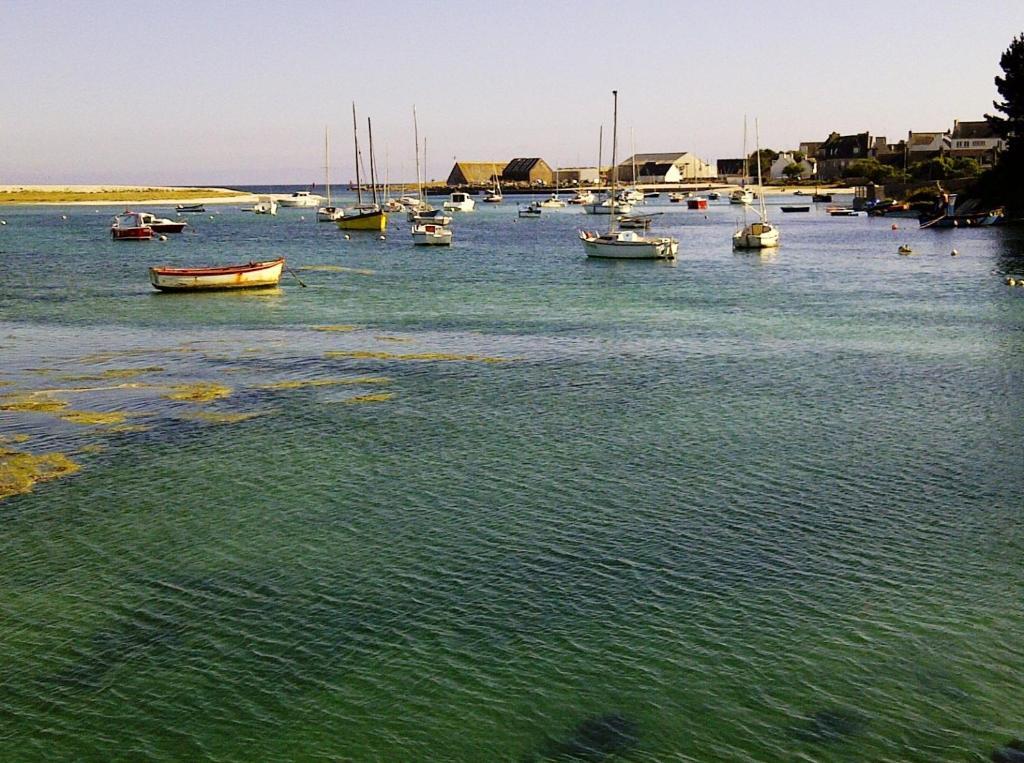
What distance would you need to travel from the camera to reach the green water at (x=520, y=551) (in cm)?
1370

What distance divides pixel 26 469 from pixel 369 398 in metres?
10.4

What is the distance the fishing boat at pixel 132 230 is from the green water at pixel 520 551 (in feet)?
223

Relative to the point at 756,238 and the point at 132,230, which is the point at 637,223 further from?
the point at 132,230

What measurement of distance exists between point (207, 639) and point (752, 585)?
879 cm

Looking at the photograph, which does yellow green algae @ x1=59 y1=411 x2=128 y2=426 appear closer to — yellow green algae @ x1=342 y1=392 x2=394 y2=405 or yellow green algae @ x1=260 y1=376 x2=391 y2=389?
yellow green algae @ x1=260 y1=376 x2=391 y2=389

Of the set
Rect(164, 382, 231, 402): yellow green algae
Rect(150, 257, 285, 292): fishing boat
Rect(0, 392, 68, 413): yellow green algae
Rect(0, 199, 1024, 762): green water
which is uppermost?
Rect(150, 257, 285, 292): fishing boat

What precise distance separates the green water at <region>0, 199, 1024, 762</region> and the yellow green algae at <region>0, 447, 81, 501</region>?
487mm

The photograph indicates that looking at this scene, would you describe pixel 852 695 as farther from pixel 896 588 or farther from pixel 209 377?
pixel 209 377

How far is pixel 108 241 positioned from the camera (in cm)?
11038

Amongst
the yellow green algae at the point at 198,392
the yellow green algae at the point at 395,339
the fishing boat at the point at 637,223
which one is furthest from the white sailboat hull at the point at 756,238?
the yellow green algae at the point at 198,392

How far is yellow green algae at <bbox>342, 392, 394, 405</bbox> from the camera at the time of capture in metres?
31.4

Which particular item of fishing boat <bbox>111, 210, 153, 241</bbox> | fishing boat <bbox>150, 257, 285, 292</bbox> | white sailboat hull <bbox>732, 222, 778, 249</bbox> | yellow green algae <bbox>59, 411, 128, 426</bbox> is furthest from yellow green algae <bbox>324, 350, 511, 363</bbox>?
fishing boat <bbox>111, 210, 153, 241</bbox>

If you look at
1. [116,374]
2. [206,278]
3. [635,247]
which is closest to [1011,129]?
[635,247]

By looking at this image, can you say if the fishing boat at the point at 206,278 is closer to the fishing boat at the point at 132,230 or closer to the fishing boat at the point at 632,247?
the fishing boat at the point at 632,247
